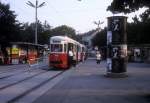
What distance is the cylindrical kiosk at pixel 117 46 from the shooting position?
31047 mm

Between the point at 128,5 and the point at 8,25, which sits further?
the point at 8,25

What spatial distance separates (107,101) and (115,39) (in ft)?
46.3

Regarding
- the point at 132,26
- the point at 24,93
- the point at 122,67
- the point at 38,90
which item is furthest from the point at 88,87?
the point at 132,26

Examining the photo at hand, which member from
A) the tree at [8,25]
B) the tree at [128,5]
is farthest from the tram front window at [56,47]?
the tree at [128,5]

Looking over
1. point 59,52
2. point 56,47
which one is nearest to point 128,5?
point 59,52

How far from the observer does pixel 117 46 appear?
31.2m

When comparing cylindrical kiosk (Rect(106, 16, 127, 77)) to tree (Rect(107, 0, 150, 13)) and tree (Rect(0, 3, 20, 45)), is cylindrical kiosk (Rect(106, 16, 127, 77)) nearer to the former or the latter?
tree (Rect(107, 0, 150, 13))

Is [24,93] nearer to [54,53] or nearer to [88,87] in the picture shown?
[88,87]

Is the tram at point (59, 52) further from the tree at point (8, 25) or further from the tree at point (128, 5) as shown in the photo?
the tree at point (128, 5)

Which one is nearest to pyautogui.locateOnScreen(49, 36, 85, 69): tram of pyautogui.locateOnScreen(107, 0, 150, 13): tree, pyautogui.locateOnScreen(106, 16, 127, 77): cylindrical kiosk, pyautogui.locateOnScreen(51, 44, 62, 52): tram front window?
pyautogui.locateOnScreen(51, 44, 62, 52): tram front window

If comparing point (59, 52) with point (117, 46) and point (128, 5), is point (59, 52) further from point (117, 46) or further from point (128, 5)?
point (128, 5)

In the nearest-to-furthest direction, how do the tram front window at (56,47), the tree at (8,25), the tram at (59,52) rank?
the tram at (59,52) < the tram front window at (56,47) < the tree at (8,25)

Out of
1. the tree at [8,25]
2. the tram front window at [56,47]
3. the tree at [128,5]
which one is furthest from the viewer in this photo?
the tree at [8,25]

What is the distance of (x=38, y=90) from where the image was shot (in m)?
23.1
